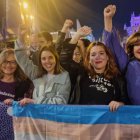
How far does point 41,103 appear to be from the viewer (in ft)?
12.4

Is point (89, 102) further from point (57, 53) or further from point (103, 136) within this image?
point (57, 53)

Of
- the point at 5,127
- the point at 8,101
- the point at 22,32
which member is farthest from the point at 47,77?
the point at 5,127

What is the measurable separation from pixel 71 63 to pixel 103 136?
3.25ft

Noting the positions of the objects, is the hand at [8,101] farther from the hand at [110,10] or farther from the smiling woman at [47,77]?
the hand at [110,10]

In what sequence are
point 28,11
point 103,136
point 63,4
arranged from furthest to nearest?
1. point 63,4
2. point 28,11
3. point 103,136

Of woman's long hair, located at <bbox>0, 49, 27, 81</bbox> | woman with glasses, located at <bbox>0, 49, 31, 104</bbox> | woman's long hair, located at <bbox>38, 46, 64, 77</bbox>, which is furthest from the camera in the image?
woman's long hair, located at <bbox>0, 49, 27, 81</bbox>

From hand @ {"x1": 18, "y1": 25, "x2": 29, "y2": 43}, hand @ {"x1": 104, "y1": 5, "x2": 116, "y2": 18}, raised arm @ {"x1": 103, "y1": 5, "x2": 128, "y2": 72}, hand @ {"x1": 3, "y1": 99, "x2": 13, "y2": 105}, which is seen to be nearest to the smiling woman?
hand @ {"x1": 18, "y1": 25, "x2": 29, "y2": 43}

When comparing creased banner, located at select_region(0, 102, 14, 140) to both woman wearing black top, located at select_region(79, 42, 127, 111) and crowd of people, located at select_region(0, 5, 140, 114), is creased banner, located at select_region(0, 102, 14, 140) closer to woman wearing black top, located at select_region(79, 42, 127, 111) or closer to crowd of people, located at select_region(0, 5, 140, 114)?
crowd of people, located at select_region(0, 5, 140, 114)

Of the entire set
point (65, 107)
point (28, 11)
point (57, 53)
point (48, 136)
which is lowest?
point (48, 136)

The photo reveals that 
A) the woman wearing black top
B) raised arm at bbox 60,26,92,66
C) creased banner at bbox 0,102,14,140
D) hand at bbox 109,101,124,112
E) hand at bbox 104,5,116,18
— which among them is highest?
hand at bbox 104,5,116,18

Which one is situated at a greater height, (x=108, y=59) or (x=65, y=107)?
(x=108, y=59)

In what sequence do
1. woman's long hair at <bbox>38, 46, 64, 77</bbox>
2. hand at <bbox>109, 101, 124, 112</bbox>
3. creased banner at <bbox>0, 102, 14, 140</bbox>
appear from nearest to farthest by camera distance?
hand at <bbox>109, 101, 124, 112</bbox> < woman's long hair at <bbox>38, 46, 64, 77</bbox> < creased banner at <bbox>0, 102, 14, 140</bbox>

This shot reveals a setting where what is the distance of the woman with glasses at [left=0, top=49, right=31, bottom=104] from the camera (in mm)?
4141

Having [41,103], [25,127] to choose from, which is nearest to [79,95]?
[41,103]
